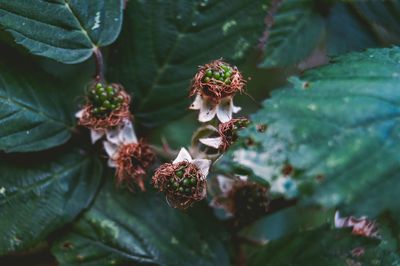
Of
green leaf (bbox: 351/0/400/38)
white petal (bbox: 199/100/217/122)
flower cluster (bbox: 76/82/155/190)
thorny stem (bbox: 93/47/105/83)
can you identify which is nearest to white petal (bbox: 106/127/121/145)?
flower cluster (bbox: 76/82/155/190)

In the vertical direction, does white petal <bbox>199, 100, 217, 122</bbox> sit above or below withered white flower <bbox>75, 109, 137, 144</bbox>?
above

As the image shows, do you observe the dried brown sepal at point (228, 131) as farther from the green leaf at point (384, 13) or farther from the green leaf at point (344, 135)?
the green leaf at point (384, 13)

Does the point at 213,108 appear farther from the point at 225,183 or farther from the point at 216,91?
the point at 225,183

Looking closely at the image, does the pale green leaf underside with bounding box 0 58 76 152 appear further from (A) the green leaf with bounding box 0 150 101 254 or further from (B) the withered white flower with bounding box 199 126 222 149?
(B) the withered white flower with bounding box 199 126 222 149

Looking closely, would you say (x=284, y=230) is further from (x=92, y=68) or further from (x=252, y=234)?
(x=92, y=68)

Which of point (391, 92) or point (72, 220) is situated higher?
point (391, 92)

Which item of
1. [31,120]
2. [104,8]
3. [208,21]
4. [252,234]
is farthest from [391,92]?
[252,234]

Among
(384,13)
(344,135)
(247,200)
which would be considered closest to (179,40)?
(247,200)
